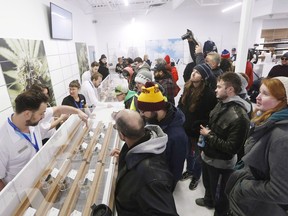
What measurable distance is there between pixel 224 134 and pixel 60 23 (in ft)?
14.4

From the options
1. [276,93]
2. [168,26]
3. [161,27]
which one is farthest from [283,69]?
[161,27]

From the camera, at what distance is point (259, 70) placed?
19.1ft

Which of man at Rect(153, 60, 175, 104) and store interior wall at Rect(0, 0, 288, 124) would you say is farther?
store interior wall at Rect(0, 0, 288, 124)

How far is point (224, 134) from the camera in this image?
1697 mm

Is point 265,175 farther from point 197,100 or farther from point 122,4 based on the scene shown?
point 122,4

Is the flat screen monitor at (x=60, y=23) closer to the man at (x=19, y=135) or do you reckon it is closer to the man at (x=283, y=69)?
the man at (x=19, y=135)

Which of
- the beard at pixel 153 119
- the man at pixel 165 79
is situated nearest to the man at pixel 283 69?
the man at pixel 165 79

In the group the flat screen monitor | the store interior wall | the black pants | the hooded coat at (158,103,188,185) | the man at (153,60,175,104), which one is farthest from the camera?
the store interior wall

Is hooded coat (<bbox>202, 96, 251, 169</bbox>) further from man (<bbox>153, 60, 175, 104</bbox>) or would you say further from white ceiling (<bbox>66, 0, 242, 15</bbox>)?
white ceiling (<bbox>66, 0, 242, 15</bbox>)

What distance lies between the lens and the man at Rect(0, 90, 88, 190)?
1.45 meters

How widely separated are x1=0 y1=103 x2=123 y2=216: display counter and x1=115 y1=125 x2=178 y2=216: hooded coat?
163 mm

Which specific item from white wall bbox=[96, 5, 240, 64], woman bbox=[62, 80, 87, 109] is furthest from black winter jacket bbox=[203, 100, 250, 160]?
white wall bbox=[96, 5, 240, 64]

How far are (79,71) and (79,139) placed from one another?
445 cm

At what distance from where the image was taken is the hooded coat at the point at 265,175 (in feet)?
3.24
